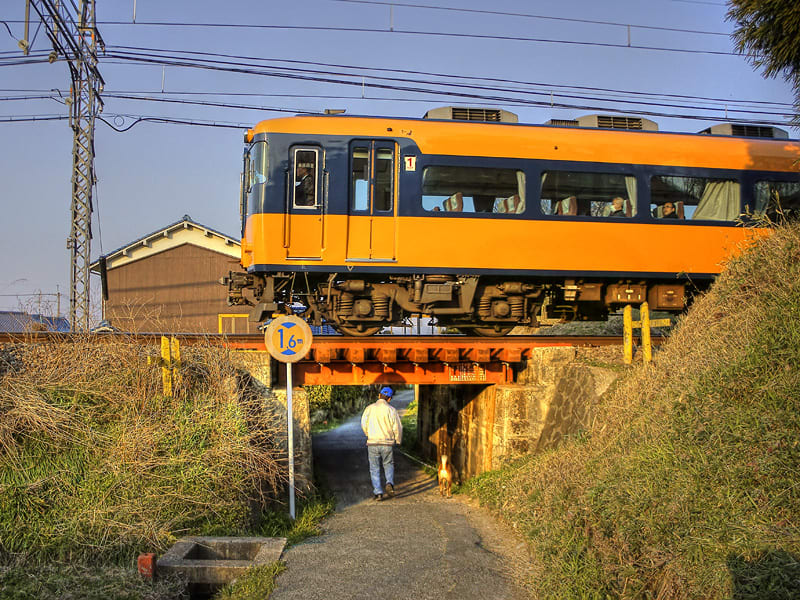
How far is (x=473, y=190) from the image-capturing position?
10.3 meters

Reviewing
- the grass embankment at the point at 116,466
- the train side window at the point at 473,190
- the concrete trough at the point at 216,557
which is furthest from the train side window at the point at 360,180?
the concrete trough at the point at 216,557

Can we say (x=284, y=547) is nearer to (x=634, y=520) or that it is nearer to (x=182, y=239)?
(x=634, y=520)

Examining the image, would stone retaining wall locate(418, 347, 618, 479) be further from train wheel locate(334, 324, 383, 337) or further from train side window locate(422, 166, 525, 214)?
train side window locate(422, 166, 525, 214)

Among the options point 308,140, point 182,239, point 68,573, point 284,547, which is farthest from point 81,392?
point 182,239

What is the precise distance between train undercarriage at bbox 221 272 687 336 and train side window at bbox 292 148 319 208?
1158 millimetres

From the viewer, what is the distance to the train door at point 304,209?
9.87 meters

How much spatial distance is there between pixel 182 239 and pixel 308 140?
1496cm

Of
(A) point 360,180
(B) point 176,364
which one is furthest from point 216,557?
(A) point 360,180

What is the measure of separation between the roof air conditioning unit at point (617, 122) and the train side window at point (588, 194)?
1.13 metres

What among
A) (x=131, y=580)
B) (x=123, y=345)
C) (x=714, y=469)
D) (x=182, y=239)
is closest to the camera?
(x=714, y=469)

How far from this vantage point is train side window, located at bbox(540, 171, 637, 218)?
10.6m

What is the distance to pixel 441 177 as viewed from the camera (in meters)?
10.2

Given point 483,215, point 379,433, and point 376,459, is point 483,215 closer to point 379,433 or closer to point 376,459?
point 379,433

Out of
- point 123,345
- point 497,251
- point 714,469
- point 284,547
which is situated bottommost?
point 284,547
